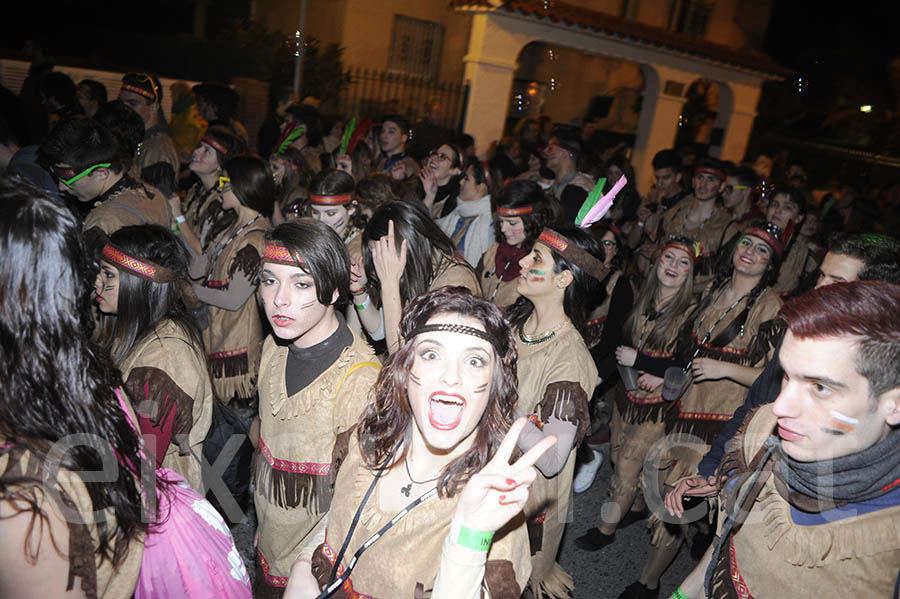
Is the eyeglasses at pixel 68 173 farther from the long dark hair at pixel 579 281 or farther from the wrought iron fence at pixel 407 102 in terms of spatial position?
the wrought iron fence at pixel 407 102

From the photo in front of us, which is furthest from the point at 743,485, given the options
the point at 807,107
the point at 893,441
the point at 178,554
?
A: the point at 807,107

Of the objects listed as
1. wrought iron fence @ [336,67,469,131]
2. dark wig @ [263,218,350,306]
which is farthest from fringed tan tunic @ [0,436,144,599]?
wrought iron fence @ [336,67,469,131]

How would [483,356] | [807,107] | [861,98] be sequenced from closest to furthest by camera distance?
[483,356] < [861,98] < [807,107]

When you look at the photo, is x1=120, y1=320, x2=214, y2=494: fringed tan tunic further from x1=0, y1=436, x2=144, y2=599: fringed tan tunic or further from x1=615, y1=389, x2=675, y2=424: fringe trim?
x1=615, y1=389, x2=675, y2=424: fringe trim

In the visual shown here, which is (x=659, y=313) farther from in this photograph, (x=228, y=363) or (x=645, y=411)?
(x=228, y=363)

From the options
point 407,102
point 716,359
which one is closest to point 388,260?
point 716,359

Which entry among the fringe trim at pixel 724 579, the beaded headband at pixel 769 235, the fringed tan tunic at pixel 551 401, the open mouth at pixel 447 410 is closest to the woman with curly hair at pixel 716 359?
the beaded headband at pixel 769 235

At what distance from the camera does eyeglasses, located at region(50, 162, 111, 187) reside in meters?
3.97

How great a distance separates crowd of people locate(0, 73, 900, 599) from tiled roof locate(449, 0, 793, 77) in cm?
719

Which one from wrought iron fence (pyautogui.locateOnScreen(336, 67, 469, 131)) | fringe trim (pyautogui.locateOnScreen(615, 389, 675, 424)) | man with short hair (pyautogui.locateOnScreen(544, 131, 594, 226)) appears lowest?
fringe trim (pyautogui.locateOnScreen(615, 389, 675, 424))

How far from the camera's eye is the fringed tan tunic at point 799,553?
158 centimetres

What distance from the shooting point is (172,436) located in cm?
254

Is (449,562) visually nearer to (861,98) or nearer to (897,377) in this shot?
(897,377)

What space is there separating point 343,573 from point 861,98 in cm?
2091
